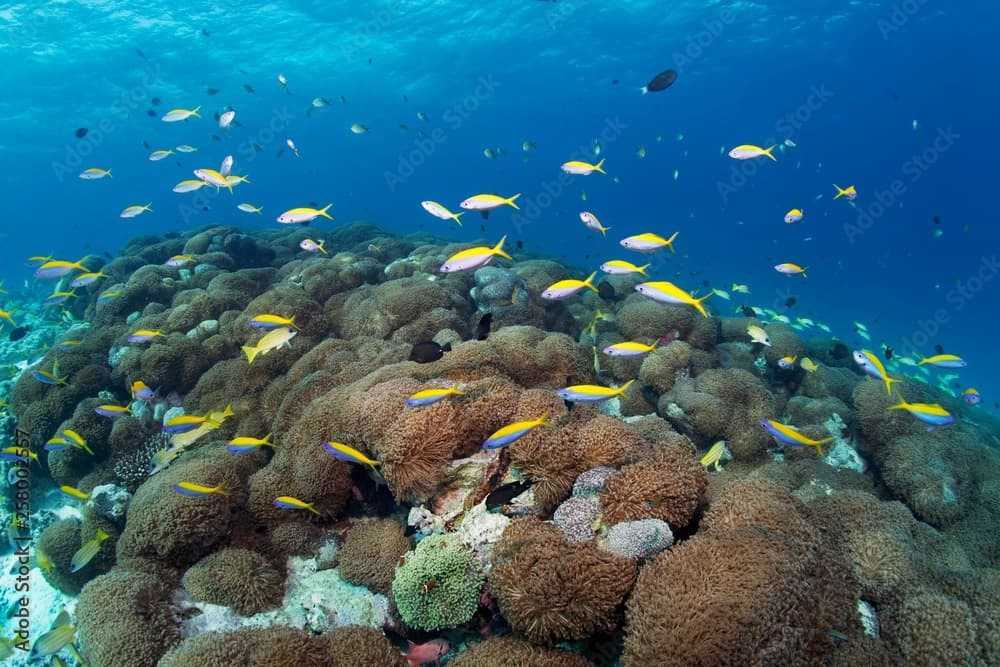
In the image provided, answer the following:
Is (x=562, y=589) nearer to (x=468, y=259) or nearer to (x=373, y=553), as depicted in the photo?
(x=373, y=553)

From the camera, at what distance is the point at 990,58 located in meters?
39.8

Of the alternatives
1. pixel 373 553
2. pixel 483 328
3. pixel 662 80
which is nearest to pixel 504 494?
pixel 373 553

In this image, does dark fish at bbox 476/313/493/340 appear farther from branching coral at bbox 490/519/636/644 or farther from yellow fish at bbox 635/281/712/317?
branching coral at bbox 490/519/636/644

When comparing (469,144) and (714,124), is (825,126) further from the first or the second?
(469,144)

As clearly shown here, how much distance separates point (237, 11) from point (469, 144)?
6903cm

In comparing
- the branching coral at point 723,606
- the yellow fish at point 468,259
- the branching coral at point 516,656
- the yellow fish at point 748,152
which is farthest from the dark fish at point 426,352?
the yellow fish at point 748,152

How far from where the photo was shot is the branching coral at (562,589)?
2.88 metres

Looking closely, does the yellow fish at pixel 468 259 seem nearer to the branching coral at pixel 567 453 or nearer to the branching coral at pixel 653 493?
the branching coral at pixel 567 453

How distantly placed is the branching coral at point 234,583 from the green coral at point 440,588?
157cm

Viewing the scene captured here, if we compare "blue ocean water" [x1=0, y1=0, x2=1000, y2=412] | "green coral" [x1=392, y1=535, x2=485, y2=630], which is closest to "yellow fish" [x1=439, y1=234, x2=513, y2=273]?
"green coral" [x1=392, y1=535, x2=485, y2=630]

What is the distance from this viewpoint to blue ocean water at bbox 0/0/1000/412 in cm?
3503

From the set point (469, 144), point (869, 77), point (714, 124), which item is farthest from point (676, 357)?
point (469, 144)

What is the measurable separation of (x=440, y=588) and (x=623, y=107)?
83682 mm

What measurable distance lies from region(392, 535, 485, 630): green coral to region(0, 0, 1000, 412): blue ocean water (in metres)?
11.6
